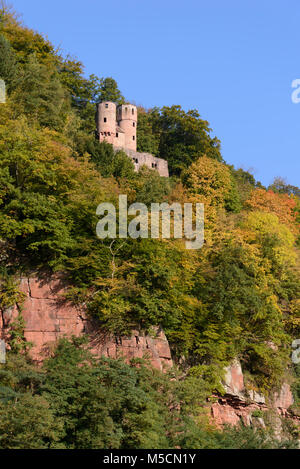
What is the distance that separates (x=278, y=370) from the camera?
1449 inches

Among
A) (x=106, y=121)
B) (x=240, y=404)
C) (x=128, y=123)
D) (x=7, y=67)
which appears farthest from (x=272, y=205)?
(x=7, y=67)

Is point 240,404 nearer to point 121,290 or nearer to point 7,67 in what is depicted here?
Answer: point 121,290

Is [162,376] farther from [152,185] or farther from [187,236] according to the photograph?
[152,185]

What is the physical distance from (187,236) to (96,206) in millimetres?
8475

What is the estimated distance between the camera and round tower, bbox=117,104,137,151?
5674cm

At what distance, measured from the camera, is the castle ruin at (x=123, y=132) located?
178 feet

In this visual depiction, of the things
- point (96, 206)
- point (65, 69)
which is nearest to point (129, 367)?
point (96, 206)

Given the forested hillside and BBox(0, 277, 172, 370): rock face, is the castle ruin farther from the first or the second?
BBox(0, 277, 172, 370): rock face

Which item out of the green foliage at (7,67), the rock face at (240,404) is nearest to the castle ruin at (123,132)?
the green foliage at (7,67)

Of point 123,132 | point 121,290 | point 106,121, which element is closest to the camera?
point 121,290

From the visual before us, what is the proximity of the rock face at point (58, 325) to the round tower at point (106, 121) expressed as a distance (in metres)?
26.7

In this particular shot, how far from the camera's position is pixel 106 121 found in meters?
55.2

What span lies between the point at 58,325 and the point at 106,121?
29.6 meters

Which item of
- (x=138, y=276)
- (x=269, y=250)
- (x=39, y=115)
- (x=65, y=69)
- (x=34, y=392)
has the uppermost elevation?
(x=65, y=69)
